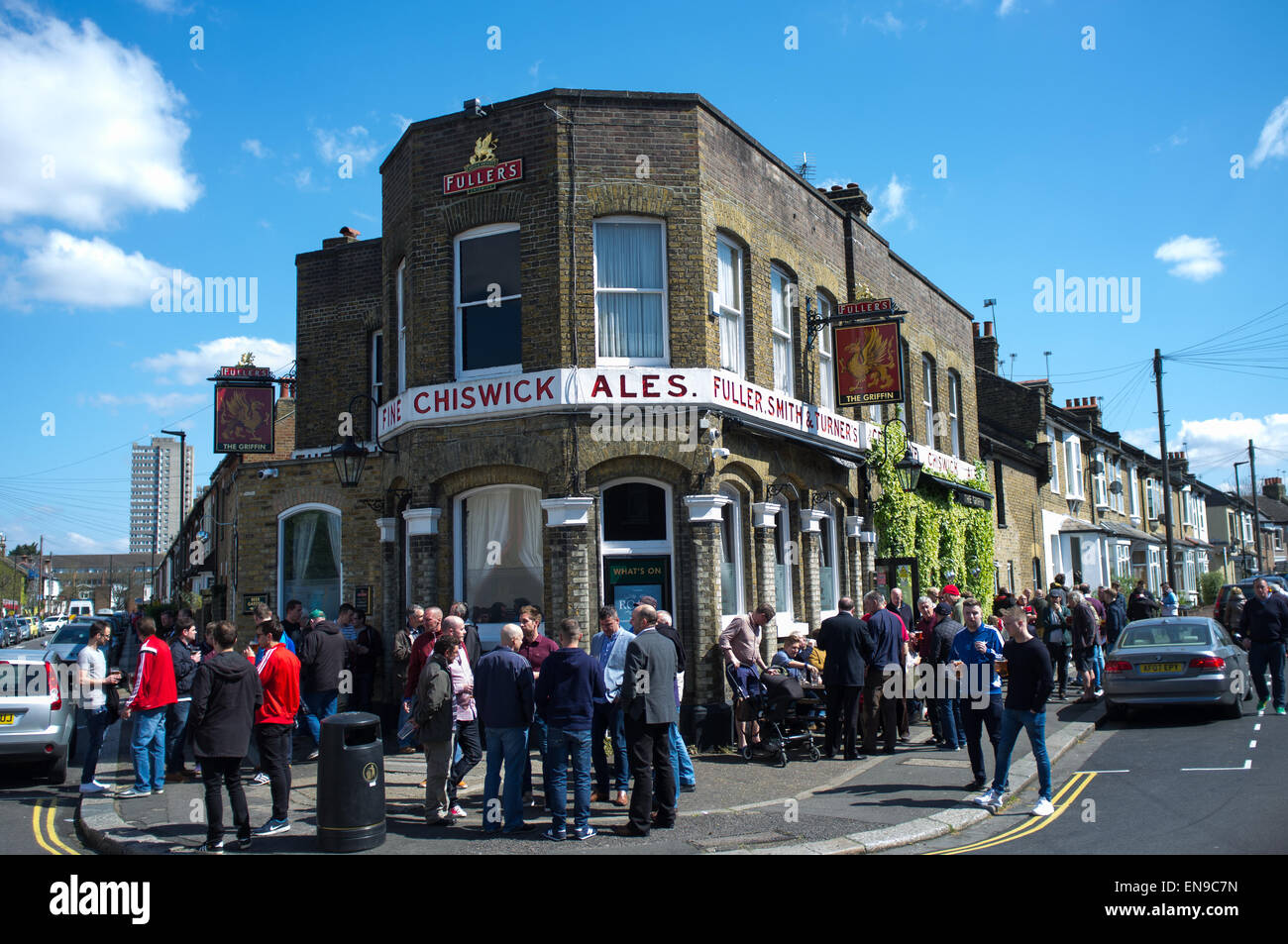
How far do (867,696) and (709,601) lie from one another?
222 cm

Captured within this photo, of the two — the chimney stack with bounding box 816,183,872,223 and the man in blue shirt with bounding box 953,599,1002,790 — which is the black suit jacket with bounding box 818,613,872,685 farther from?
the chimney stack with bounding box 816,183,872,223

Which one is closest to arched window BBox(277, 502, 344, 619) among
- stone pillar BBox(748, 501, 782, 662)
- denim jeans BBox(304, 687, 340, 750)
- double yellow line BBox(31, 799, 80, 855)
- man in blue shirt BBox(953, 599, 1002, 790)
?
denim jeans BBox(304, 687, 340, 750)

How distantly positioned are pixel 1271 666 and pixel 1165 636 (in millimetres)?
1520

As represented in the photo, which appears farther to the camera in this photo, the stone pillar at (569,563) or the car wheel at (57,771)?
the stone pillar at (569,563)

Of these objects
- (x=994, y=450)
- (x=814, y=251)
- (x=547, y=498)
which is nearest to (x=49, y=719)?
(x=547, y=498)

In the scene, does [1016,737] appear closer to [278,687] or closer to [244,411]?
[278,687]

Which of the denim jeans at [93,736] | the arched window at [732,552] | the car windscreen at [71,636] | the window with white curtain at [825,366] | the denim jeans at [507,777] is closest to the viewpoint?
the denim jeans at [507,777]

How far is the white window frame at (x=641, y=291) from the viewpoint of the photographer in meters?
12.6

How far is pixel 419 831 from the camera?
8.37 metres

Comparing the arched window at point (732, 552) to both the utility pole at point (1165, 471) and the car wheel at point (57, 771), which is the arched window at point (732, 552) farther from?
the utility pole at point (1165, 471)

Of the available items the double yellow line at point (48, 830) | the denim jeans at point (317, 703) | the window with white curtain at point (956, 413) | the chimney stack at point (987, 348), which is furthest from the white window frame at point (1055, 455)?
the double yellow line at point (48, 830)

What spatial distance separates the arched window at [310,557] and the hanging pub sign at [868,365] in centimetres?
883

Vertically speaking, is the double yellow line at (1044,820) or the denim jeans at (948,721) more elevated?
the denim jeans at (948,721)

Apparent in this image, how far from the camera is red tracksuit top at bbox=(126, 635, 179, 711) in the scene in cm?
999
